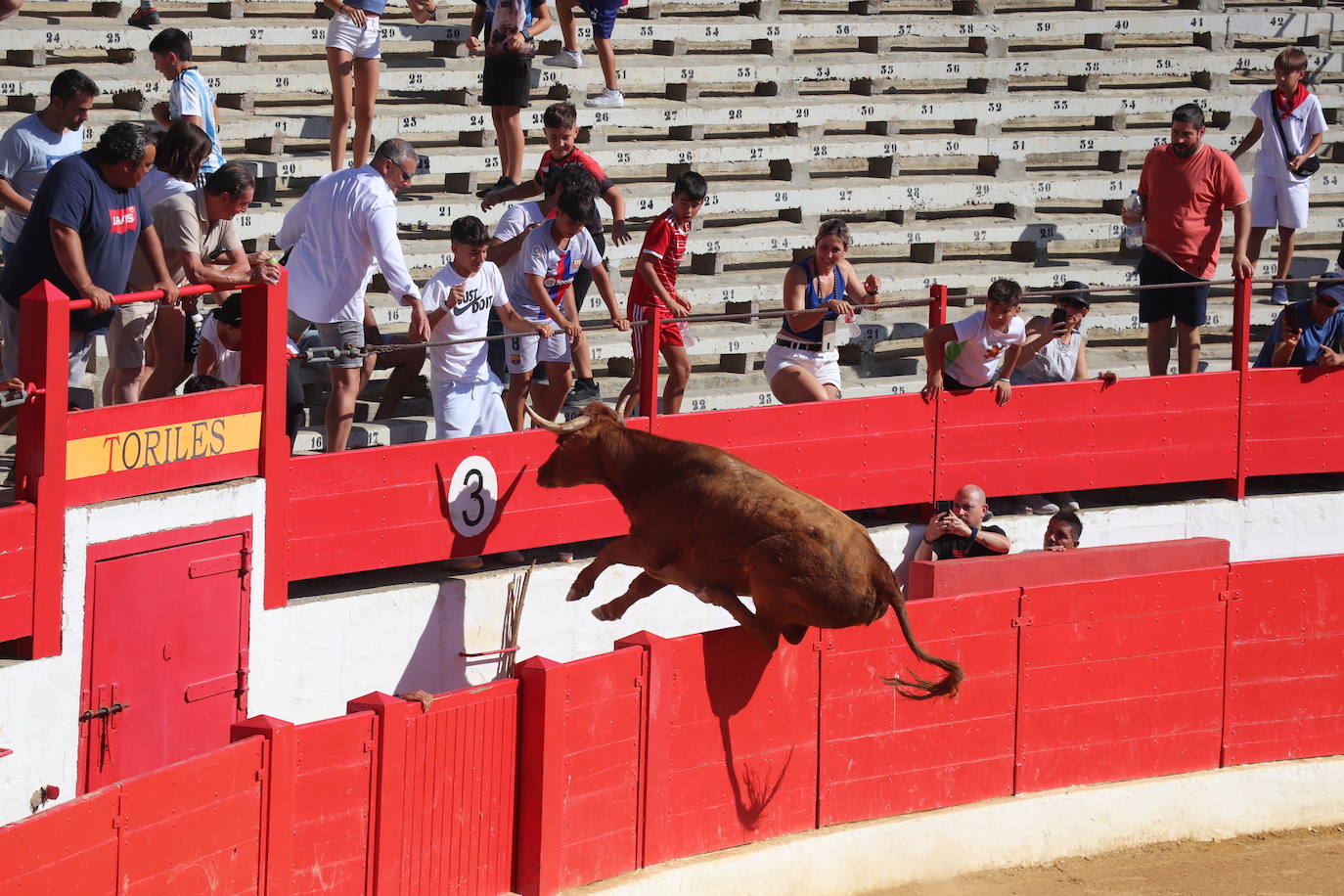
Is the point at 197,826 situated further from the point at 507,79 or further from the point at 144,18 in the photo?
the point at 144,18

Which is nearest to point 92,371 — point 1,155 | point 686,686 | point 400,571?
point 1,155

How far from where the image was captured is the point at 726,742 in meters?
9.09

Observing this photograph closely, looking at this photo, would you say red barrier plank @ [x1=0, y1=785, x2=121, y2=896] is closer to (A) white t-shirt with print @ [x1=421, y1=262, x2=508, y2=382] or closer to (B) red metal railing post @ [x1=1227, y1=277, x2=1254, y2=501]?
(A) white t-shirt with print @ [x1=421, y1=262, x2=508, y2=382]

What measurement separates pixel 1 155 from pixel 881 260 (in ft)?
22.2

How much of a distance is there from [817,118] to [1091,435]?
424 centimetres

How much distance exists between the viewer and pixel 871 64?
15711 mm

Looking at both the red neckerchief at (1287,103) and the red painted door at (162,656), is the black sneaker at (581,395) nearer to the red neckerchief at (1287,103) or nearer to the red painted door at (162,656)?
the red painted door at (162,656)

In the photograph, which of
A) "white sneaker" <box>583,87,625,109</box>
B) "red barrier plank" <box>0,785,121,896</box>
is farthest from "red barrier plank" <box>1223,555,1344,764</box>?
"red barrier plank" <box>0,785,121,896</box>

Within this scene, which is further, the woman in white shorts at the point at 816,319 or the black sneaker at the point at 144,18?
the black sneaker at the point at 144,18

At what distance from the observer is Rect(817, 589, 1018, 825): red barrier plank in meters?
9.52

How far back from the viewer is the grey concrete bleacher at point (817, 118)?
42.2 feet

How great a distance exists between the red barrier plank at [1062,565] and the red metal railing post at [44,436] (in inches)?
171

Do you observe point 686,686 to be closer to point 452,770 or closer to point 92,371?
point 452,770

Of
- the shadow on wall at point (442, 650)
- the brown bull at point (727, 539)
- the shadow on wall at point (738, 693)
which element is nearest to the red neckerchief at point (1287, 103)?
the brown bull at point (727, 539)
